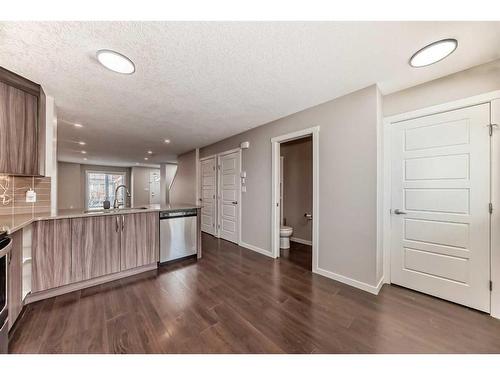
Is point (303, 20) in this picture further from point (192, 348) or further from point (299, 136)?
point (192, 348)

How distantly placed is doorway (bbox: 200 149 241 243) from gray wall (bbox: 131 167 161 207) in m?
5.78

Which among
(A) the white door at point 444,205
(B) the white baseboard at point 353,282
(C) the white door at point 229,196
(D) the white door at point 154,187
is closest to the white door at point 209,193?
(C) the white door at point 229,196

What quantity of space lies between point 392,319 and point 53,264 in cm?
334

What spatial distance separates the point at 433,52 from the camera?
5.00 ft

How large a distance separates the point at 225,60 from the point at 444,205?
256 cm

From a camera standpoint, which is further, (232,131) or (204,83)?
(232,131)

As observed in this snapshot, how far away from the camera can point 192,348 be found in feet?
4.32

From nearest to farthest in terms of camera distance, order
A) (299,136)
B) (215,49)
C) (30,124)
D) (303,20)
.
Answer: (303,20) → (215,49) → (30,124) → (299,136)

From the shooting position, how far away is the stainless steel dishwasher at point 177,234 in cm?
283

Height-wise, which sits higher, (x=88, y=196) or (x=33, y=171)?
(x=33, y=171)

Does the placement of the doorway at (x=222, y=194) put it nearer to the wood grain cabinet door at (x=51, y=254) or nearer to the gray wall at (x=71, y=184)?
the wood grain cabinet door at (x=51, y=254)
